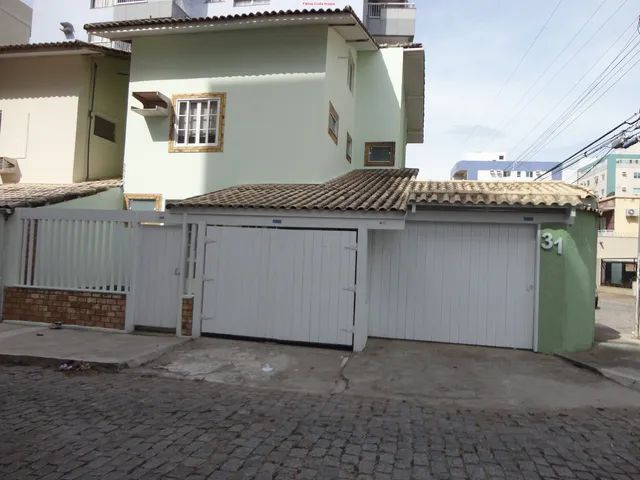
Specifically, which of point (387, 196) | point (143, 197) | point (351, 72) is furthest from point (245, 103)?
point (387, 196)

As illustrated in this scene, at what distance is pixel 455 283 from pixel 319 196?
3.00 meters

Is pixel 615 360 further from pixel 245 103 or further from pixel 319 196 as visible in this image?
pixel 245 103

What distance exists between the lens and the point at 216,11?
23.4 meters

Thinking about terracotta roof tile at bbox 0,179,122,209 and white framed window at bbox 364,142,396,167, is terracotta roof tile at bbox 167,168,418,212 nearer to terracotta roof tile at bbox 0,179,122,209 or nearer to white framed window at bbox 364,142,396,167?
white framed window at bbox 364,142,396,167

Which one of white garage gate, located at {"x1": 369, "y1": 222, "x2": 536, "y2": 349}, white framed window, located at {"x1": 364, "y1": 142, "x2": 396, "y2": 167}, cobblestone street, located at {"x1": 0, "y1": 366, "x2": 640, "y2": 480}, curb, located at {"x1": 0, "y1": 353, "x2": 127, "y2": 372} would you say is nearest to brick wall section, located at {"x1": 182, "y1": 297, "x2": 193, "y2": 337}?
curb, located at {"x1": 0, "y1": 353, "x2": 127, "y2": 372}

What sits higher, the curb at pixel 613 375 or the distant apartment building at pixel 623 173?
the distant apartment building at pixel 623 173

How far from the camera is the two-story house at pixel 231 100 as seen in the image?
1132 centimetres

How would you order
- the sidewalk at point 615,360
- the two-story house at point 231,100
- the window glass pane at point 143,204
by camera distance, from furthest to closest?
the window glass pane at point 143,204 < the two-story house at point 231,100 < the sidewalk at point 615,360

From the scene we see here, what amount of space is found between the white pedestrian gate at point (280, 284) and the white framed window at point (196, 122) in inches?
166

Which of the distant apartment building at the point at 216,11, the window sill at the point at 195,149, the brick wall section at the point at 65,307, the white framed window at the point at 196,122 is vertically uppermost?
the distant apartment building at the point at 216,11

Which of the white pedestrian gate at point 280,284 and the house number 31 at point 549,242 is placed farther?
the house number 31 at point 549,242

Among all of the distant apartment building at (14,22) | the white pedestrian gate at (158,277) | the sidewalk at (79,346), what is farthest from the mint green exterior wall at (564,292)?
the distant apartment building at (14,22)

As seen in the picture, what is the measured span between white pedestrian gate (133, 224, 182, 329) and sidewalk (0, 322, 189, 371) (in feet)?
1.29

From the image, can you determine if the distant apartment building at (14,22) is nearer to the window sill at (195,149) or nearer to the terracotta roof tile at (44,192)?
the terracotta roof tile at (44,192)
